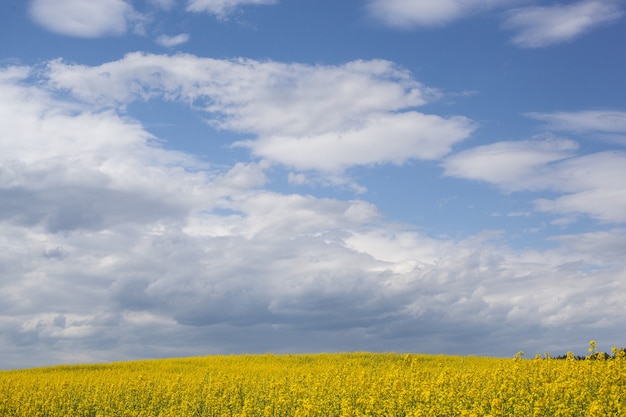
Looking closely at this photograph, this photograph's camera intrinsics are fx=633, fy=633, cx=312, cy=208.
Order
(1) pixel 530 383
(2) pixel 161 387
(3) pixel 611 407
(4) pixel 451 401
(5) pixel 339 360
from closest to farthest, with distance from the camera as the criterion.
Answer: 1. (3) pixel 611 407
2. (4) pixel 451 401
3. (1) pixel 530 383
4. (2) pixel 161 387
5. (5) pixel 339 360

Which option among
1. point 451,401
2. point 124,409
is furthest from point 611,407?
point 124,409

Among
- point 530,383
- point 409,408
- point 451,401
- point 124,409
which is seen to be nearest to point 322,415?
point 409,408

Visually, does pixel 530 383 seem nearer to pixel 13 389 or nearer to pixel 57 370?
pixel 13 389

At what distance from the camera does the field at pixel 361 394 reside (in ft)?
49.7

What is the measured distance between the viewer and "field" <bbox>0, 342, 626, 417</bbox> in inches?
596

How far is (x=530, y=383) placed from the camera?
720 inches

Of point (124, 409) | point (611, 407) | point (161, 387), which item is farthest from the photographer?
point (161, 387)

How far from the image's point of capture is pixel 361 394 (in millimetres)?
18266

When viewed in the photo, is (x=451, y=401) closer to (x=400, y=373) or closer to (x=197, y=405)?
(x=400, y=373)

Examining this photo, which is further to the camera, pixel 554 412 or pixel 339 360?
pixel 339 360

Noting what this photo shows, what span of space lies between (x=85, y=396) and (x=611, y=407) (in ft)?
65.5

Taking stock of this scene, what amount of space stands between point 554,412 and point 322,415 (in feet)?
19.0

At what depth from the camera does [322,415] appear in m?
16.8

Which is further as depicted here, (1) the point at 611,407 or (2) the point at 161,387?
(2) the point at 161,387
